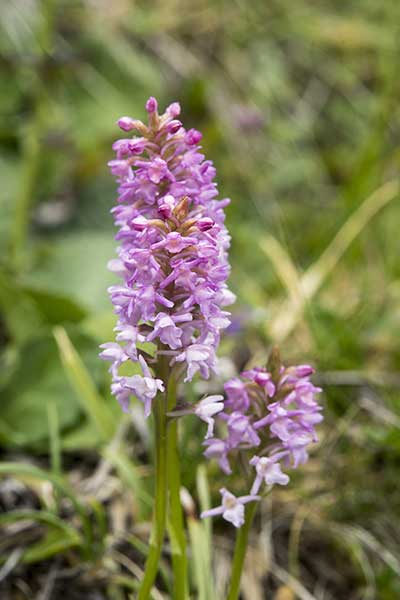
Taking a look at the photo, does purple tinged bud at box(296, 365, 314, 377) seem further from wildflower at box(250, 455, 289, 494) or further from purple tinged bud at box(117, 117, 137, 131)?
purple tinged bud at box(117, 117, 137, 131)

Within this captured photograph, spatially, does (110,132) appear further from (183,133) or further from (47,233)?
(183,133)

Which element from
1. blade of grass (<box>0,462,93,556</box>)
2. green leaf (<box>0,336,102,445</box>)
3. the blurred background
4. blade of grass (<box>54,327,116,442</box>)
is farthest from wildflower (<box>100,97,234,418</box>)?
green leaf (<box>0,336,102,445</box>)

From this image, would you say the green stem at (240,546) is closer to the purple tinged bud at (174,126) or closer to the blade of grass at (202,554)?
the blade of grass at (202,554)

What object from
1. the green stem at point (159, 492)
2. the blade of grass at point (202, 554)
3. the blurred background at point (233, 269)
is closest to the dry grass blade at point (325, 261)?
the blurred background at point (233, 269)

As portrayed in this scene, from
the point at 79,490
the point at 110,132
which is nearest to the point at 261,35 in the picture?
the point at 110,132

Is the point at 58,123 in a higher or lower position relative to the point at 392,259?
higher
